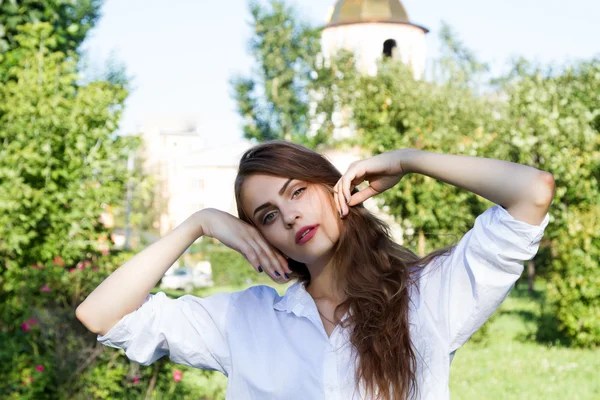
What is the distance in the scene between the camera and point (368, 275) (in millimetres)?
2330

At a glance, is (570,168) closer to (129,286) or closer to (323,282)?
(323,282)

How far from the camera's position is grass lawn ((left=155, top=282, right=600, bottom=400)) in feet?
24.5

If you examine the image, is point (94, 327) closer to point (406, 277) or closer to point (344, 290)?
point (344, 290)

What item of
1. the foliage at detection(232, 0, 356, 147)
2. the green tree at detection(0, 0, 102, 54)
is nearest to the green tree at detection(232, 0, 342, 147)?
the foliage at detection(232, 0, 356, 147)

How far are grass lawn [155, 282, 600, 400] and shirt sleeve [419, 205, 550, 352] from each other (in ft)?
13.5

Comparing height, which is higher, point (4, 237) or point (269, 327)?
point (269, 327)

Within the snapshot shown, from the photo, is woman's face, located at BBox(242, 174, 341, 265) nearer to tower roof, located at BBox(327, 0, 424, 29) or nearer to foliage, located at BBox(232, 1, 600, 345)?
foliage, located at BBox(232, 1, 600, 345)

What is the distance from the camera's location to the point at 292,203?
2.29 m

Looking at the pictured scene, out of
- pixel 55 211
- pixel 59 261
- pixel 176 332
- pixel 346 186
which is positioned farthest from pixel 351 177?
pixel 55 211

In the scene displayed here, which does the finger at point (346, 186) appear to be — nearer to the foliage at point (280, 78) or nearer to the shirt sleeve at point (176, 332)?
the shirt sleeve at point (176, 332)

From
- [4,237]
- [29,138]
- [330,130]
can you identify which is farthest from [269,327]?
[330,130]

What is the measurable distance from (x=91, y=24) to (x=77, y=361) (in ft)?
13.9

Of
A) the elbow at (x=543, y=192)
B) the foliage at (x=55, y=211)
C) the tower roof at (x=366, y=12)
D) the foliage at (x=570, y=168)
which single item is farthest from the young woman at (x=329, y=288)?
the tower roof at (x=366, y=12)

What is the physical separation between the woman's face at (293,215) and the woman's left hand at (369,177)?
58 mm
